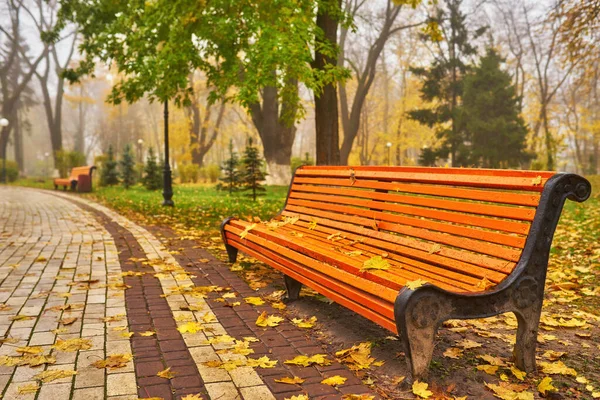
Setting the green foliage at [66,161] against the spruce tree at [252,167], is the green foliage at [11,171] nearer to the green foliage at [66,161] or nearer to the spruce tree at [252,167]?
the green foliage at [66,161]

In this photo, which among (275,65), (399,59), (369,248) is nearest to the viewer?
(369,248)

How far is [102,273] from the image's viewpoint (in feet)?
17.2

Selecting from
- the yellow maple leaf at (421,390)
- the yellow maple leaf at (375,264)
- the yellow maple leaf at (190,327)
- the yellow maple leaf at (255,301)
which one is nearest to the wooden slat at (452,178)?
the yellow maple leaf at (375,264)

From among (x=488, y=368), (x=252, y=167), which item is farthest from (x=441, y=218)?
(x=252, y=167)

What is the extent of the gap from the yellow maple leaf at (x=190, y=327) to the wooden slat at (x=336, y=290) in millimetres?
760

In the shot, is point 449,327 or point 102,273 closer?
point 449,327

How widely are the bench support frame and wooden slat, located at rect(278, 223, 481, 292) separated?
11cm

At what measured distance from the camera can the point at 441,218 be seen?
3.15 meters

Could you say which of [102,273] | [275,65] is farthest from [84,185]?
[102,273]

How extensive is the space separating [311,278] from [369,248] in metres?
0.55

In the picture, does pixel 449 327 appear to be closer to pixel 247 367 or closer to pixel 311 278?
pixel 311 278

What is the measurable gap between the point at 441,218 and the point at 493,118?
27472 mm

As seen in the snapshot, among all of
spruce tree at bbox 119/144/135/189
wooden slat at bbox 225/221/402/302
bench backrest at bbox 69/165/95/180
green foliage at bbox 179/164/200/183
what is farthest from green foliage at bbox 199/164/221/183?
wooden slat at bbox 225/221/402/302

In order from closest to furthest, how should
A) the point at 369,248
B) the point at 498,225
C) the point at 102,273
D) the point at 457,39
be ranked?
1. the point at 498,225
2. the point at 369,248
3. the point at 102,273
4. the point at 457,39
